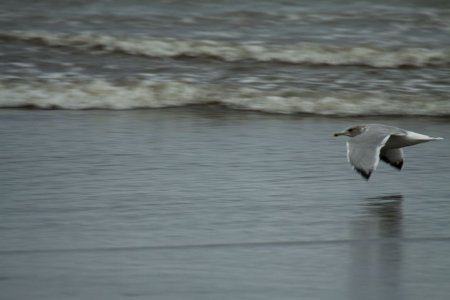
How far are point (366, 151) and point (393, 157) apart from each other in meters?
0.41

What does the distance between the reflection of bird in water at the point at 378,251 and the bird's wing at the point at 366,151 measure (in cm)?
19

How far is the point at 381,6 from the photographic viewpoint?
1336cm

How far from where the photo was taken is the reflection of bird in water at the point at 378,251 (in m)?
4.04

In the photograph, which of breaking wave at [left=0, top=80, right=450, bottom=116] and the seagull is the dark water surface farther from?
breaking wave at [left=0, top=80, right=450, bottom=116]

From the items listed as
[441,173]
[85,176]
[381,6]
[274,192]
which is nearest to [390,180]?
[441,173]

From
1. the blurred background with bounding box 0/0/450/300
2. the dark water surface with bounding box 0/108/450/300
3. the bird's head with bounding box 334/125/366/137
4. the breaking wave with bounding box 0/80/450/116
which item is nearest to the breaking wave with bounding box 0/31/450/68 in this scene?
the blurred background with bounding box 0/0/450/300

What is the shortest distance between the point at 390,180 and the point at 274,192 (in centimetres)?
81

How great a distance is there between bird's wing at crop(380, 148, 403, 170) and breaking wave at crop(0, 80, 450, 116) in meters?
2.19

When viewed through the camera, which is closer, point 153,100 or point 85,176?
point 85,176

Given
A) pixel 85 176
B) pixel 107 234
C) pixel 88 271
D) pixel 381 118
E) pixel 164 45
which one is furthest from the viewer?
pixel 164 45

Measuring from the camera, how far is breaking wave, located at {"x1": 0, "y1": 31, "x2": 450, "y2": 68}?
10570 mm

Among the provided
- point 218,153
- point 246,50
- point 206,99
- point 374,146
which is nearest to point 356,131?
point 374,146

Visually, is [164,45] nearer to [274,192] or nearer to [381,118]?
[381,118]

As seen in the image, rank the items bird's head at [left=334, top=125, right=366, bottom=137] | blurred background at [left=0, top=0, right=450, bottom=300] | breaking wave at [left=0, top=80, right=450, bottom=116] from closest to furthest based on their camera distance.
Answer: blurred background at [left=0, top=0, right=450, bottom=300] → bird's head at [left=334, top=125, right=366, bottom=137] → breaking wave at [left=0, top=80, right=450, bottom=116]
